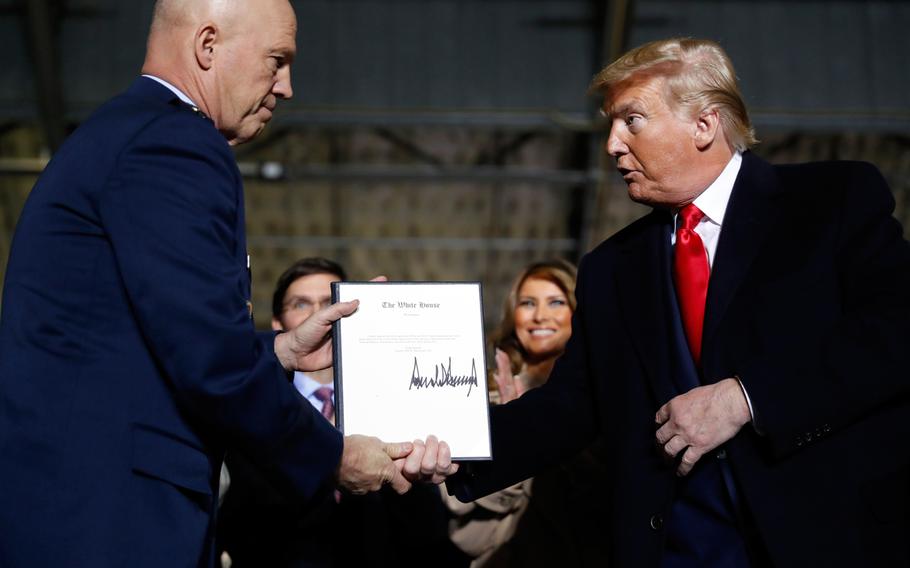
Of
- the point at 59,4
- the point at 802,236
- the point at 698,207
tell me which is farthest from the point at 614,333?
the point at 59,4

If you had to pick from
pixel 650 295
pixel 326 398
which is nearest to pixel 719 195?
pixel 650 295

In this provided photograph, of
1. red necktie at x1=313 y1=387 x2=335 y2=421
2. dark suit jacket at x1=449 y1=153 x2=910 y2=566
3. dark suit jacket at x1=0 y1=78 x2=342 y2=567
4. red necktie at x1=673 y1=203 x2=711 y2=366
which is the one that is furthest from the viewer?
red necktie at x1=313 y1=387 x2=335 y2=421

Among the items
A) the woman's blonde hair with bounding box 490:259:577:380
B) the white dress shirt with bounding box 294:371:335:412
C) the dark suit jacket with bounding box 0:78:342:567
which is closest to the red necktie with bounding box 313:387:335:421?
Answer: the white dress shirt with bounding box 294:371:335:412

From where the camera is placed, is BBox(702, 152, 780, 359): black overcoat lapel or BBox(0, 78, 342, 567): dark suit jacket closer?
BBox(0, 78, 342, 567): dark suit jacket

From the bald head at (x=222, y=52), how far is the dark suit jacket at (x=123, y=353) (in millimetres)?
210

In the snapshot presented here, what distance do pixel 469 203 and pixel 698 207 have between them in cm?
688

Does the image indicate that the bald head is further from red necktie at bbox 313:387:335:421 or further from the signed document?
red necktie at bbox 313:387:335:421

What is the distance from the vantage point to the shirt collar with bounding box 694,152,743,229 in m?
2.52

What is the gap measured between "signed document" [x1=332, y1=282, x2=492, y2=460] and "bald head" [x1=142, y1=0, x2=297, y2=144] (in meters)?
0.53

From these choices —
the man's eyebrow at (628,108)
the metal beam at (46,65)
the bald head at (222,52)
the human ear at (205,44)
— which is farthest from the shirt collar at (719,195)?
the metal beam at (46,65)

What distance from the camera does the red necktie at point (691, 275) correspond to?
2.43 metres

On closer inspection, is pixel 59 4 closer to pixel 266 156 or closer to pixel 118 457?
pixel 266 156
